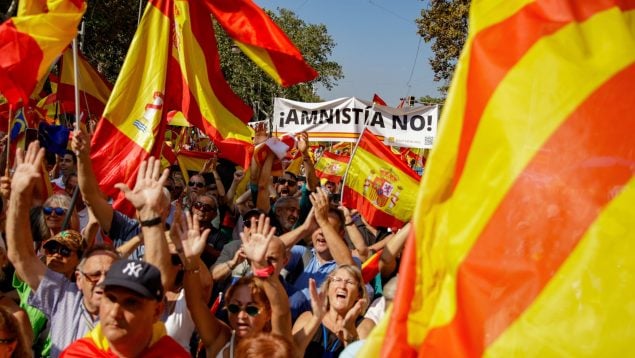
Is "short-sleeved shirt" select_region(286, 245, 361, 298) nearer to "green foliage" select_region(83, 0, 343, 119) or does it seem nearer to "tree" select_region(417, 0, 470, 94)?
"green foliage" select_region(83, 0, 343, 119)

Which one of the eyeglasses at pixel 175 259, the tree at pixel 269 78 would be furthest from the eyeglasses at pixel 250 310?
the tree at pixel 269 78

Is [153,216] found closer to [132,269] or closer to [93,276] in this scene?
[93,276]

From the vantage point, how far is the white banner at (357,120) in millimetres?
10031

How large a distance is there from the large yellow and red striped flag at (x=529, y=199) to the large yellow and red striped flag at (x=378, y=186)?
4946mm

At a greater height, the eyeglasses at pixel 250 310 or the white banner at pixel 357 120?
the white banner at pixel 357 120

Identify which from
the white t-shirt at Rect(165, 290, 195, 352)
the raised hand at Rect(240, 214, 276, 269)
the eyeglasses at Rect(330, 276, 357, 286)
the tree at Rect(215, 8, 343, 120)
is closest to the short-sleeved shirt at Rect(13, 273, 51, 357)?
the white t-shirt at Rect(165, 290, 195, 352)

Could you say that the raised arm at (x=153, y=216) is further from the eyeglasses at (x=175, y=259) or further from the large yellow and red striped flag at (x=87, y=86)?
the large yellow and red striped flag at (x=87, y=86)

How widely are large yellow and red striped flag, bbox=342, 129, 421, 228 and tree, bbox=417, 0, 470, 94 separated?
15602 millimetres

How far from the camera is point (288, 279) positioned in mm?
4965

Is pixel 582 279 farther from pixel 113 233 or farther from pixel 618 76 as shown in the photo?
pixel 113 233

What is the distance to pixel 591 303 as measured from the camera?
177 cm

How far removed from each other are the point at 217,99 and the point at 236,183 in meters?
1.50

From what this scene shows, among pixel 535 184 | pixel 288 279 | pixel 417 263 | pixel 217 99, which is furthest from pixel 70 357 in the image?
pixel 217 99

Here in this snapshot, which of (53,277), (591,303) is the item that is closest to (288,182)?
(53,277)
